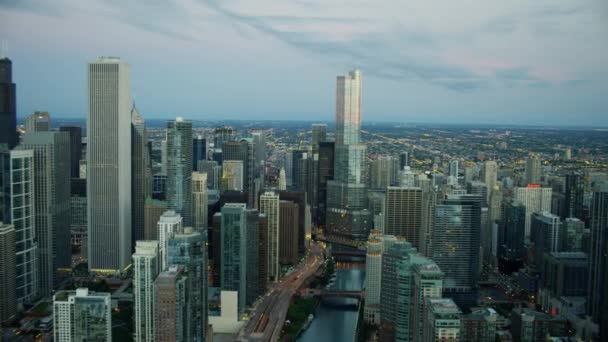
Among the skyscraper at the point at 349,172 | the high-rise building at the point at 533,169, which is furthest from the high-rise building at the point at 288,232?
the high-rise building at the point at 533,169

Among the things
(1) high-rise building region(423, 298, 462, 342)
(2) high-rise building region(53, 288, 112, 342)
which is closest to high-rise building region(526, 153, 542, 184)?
(1) high-rise building region(423, 298, 462, 342)

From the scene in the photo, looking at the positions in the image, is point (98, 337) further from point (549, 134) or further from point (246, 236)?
point (549, 134)

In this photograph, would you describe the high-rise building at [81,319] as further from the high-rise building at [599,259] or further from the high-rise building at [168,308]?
the high-rise building at [599,259]

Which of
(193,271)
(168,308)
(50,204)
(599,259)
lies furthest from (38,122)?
(599,259)

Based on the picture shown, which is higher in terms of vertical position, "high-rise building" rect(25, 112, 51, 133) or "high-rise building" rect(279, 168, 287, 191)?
"high-rise building" rect(25, 112, 51, 133)

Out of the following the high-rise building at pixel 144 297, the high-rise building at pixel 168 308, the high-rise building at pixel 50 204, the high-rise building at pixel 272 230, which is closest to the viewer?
the high-rise building at pixel 168 308

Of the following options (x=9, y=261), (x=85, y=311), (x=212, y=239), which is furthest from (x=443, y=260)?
(x=9, y=261)

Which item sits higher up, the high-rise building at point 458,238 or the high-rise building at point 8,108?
the high-rise building at point 8,108

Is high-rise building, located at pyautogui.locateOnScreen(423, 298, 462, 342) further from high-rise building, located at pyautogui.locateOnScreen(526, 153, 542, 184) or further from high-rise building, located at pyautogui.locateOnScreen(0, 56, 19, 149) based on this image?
high-rise building, located at pyautogui.locateOnScreen(0, 56, 19, 149)
